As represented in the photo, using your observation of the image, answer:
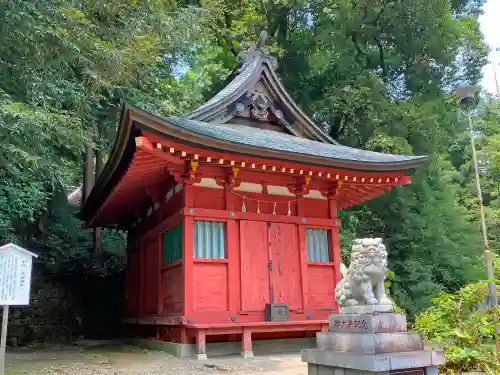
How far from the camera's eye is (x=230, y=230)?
8523 mm

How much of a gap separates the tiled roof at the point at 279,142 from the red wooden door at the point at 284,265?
5.42ft

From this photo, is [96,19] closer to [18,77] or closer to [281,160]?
[18,77]

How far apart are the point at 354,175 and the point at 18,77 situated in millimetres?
6456

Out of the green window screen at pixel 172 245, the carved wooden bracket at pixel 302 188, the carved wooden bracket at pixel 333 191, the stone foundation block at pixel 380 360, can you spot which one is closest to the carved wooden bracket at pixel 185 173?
the green window screen at pixel 172 245

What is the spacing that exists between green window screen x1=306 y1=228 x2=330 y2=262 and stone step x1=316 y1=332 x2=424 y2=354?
423cm

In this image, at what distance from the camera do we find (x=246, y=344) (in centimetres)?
798

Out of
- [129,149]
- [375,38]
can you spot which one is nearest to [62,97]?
[129,149]

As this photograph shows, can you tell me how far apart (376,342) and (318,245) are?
4.99m

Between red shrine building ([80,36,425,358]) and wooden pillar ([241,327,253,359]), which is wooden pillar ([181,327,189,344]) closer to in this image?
red shrine building ([80,36,425,358])

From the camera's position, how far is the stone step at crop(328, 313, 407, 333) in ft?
15.6

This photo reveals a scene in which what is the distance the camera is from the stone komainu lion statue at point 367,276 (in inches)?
200

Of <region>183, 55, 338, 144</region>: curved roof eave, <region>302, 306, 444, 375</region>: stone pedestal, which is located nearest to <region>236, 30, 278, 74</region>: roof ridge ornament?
<region>183, 55, 338, 144</region>: curved roof eave

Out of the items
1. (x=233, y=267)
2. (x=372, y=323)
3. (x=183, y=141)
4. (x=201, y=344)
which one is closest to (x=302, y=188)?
(x=233, y=267)

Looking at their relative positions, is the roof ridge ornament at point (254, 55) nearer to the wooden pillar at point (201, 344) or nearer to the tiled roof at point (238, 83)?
the tiled roof at point (238, 83)
